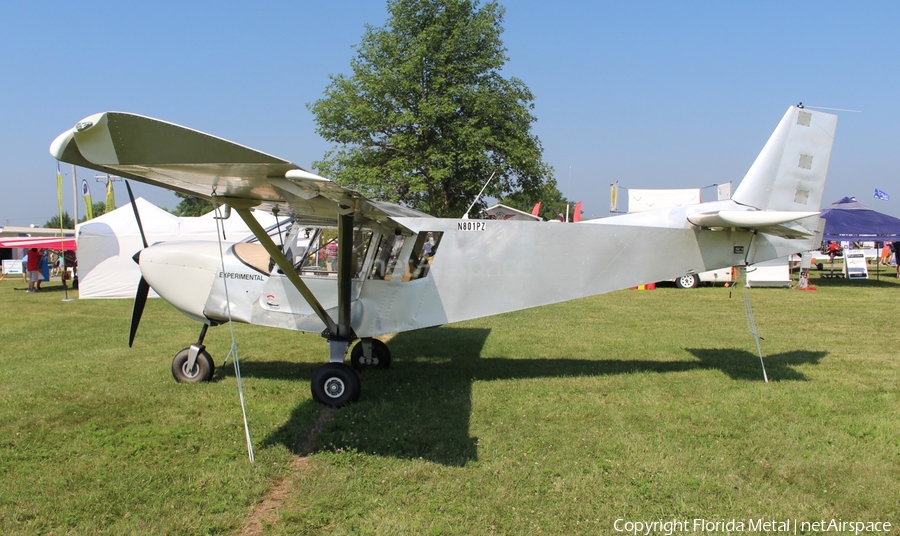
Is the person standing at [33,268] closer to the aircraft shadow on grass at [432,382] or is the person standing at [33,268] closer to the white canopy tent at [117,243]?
the white canopy tent at [117,243]

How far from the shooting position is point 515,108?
25.4 meters

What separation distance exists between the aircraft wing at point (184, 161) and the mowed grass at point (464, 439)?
2.24 metres

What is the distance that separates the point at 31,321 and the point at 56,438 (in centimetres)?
1044

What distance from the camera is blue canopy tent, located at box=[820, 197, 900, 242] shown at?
23.0 m

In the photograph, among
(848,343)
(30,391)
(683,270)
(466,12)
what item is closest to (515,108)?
(466,12)

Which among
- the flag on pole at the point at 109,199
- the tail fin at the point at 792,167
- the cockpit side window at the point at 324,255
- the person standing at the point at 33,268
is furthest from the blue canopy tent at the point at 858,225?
the person standing at the point at 33,268

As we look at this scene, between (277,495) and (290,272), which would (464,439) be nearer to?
(277,495)

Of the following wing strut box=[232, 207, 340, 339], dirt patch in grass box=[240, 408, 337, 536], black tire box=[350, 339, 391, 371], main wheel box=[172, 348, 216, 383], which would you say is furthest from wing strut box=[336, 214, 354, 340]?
main wheel box=[172, 348, 216, 383]

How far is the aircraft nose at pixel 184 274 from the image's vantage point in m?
7.36

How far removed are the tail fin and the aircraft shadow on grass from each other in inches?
89.0

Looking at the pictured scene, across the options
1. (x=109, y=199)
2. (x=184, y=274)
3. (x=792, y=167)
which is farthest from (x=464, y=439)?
(x=109, y=199)

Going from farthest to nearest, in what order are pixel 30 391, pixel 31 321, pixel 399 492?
1. pixel 31 321
2. pixel 30 391
3. pixel 399 492

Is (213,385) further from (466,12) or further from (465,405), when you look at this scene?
(466,12)

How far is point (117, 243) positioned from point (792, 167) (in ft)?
61.3
